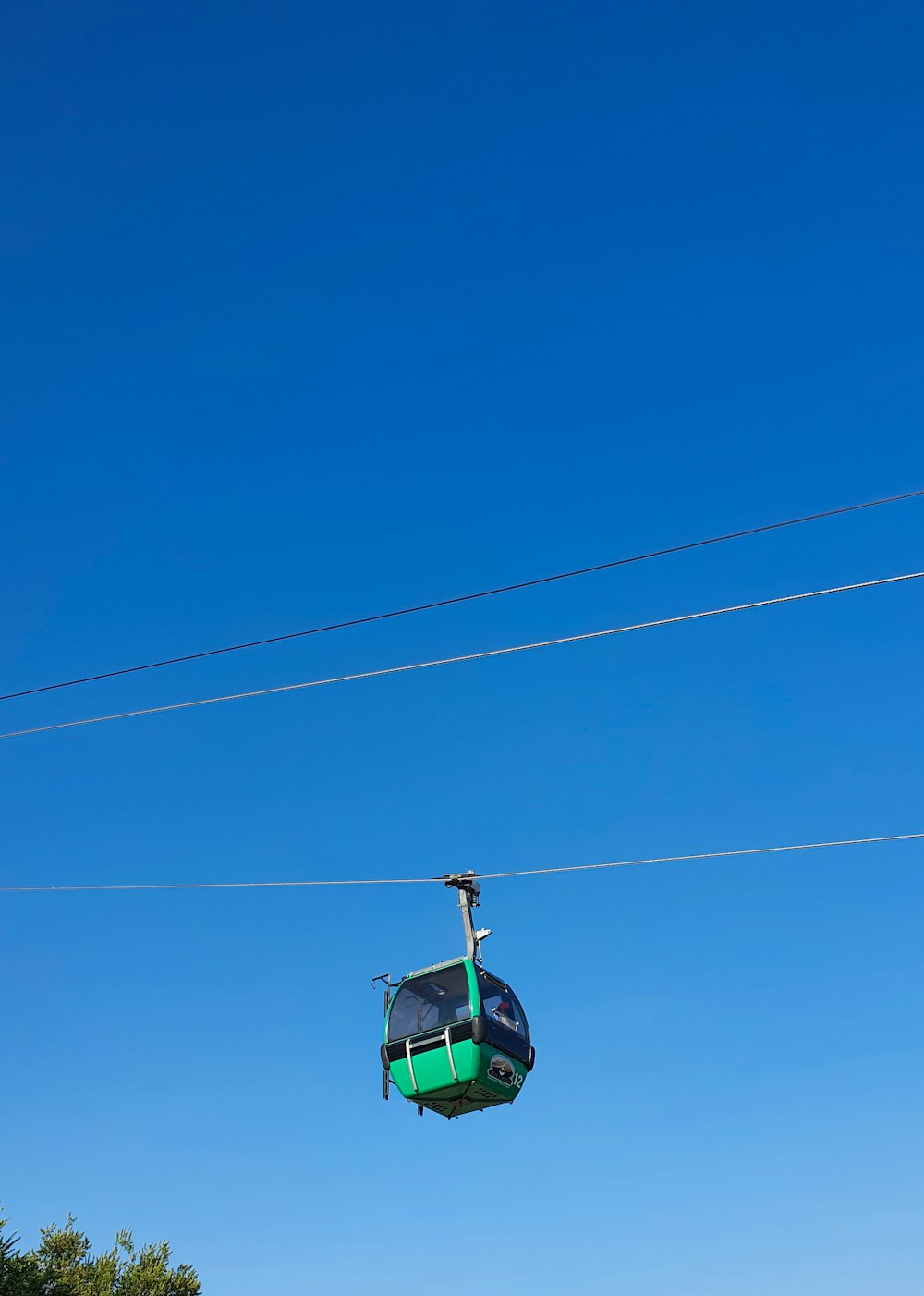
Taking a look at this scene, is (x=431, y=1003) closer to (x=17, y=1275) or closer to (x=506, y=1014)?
(x=506, y=1014)

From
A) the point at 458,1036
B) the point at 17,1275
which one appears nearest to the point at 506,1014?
the point at 458,1036

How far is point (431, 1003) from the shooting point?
1622cm

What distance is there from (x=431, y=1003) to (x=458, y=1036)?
2.61ft

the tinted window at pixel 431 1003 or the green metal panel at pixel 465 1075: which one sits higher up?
the tinted window at pixel 431 1003

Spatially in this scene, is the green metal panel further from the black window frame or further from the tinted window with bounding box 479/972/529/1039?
the tinted window with bounding box 479/972/529/1039

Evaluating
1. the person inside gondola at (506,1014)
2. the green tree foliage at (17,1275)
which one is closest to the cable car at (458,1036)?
the person inside gondola at (506,1014)

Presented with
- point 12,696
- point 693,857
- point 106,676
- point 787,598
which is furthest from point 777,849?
point 12,696

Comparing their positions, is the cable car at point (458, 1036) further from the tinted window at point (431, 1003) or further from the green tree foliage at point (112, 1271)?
the green tree foliage at point (112, 1271)

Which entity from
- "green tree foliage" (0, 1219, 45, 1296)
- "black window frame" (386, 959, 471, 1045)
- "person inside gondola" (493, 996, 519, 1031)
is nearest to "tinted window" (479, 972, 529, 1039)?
"person inside gondola" (493, 996, 519, 1031)

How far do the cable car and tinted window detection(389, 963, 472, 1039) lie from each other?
13 mm

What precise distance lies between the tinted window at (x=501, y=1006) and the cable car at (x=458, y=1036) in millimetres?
13

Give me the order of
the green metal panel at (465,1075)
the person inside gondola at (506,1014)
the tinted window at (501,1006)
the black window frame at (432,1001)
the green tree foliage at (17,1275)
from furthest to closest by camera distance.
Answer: the green tree foliage at (17,1275) < the person inside gondola at (506,1014) < the tinted window at (501,1006) < the black window frame at (432,1001) < the green metal panel at (465,1075)

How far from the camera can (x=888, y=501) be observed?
14.4m

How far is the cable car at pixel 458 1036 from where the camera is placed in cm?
1554
